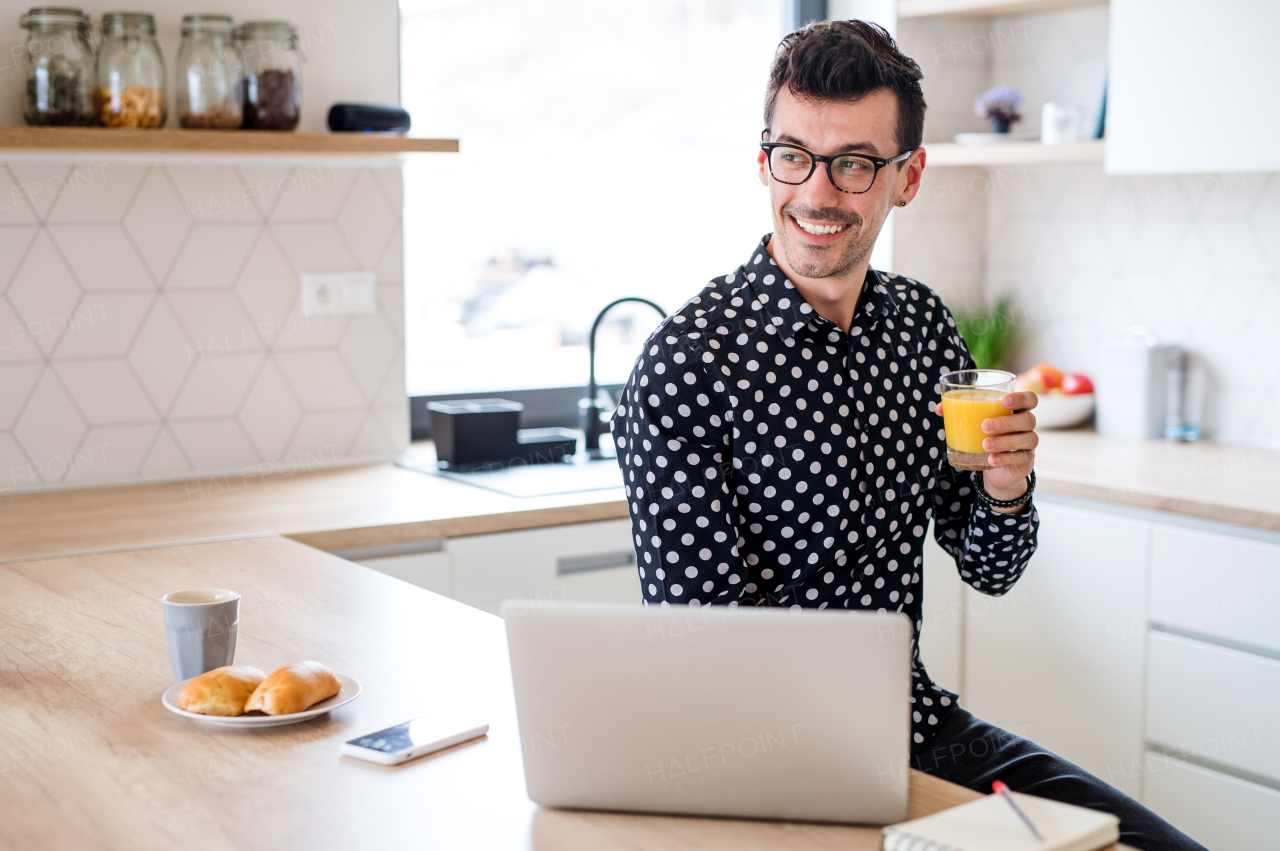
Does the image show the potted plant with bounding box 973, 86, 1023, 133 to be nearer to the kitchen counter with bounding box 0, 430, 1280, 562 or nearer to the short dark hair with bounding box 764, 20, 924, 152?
the kitchen counter with bounding box 0, 430, 1280, 562

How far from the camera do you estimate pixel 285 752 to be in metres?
1.25

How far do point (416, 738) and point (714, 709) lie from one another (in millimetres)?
333

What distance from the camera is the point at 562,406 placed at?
3385 mm

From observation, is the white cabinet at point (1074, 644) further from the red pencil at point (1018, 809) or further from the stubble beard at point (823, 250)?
the red pencil at point (1018, 809)

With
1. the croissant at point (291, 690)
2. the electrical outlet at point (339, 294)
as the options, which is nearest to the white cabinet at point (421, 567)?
the electrical outlet at point (339, 294)

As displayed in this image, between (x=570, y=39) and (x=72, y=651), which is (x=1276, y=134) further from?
(x=72, y=651)

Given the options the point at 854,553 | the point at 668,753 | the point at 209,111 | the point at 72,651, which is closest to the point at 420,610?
the point at 72,651

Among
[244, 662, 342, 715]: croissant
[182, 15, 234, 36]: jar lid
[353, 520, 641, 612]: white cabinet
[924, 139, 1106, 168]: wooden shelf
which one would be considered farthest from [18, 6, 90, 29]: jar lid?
[924, 139, 1106, 168]: wooden shelf

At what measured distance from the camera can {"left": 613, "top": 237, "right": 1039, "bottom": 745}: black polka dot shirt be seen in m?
1.63

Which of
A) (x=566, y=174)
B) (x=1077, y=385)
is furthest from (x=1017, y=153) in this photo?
(x=566, y=174)

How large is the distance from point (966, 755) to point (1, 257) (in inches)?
80.1

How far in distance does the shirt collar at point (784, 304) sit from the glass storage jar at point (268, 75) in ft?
3.92

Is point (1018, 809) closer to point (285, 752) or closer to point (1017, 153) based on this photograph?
point (285, 752)

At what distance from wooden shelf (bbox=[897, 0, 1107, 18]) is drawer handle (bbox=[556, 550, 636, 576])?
166 cm
